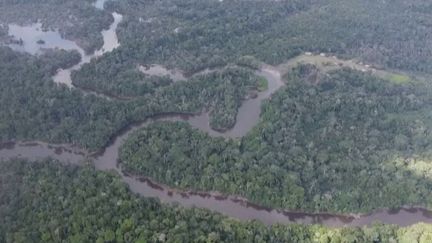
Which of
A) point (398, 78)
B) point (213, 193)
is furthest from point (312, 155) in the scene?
point (398, 78)

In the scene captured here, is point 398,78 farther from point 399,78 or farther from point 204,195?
point 204,195

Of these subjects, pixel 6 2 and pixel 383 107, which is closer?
pixel 383 107

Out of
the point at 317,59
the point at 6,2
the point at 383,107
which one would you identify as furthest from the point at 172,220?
the point at 6,2

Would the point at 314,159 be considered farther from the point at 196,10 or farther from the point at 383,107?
the point at 196,10

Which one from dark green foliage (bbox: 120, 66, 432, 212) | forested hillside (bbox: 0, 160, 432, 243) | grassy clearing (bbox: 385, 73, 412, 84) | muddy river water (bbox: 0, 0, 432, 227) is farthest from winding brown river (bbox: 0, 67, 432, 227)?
grassy clearing (bbox: 385, 73, 412, 84)

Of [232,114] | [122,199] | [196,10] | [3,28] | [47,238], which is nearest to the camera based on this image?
[47,238]

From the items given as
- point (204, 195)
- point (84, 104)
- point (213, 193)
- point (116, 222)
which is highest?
point (84, 104)

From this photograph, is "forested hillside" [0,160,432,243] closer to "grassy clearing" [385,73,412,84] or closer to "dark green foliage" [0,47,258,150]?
"dark green foliage" [0,47,258,150]
